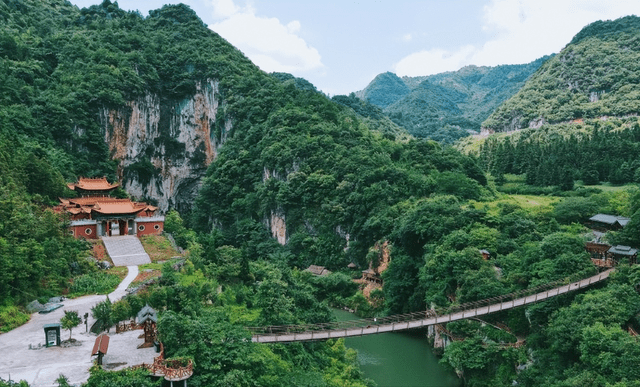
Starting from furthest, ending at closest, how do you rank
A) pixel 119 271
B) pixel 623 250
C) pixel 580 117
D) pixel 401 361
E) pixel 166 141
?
pixel 580 117
pixel 166 141
pixel 401 361
pixel 119 271
pixel 623 250

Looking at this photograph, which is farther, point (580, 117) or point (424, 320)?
point (580, 117)

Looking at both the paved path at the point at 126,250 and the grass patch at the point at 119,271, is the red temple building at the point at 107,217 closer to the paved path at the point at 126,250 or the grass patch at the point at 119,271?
the paved path at the point at 126,250

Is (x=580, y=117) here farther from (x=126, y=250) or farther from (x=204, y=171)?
(x=126, y=250)

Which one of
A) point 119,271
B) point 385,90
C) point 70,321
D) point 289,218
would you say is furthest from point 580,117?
point 385,90

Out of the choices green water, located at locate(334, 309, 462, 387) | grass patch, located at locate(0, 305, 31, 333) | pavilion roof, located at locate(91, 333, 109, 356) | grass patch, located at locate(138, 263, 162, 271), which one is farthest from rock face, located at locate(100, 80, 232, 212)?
pavilion roof, located at locate(91, 333, 109, 356)

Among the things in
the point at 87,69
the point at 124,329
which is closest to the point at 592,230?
the point at 124,329

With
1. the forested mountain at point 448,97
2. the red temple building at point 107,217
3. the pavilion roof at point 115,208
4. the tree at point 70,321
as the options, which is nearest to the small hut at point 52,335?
the tree at point 70,321
